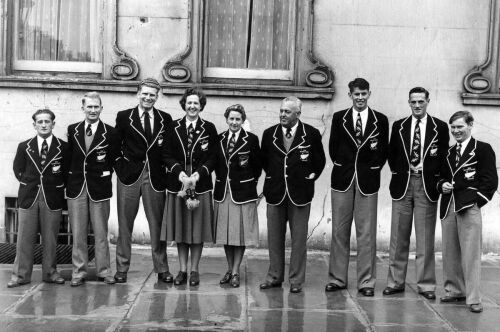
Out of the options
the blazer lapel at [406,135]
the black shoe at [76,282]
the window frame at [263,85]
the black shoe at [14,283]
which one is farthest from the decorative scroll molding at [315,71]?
the black shoe at [14,283]

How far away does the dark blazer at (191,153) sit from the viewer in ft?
24.7

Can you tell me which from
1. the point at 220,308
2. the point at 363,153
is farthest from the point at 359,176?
the point at 220,308

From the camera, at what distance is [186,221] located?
7.61m

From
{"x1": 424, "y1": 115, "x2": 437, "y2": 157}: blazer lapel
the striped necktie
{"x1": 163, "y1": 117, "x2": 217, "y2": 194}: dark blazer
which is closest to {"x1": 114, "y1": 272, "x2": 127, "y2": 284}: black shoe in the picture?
{"x1": 163, "y1": 117, "x2": 217, "y2": 194}: dark blazer

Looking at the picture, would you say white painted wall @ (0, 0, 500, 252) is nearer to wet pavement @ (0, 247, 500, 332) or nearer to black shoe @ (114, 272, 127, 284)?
wet pavement @ (0, 247, 500, 332)

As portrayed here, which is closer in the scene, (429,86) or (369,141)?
(369,141)

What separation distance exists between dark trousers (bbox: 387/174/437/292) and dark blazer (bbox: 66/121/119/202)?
2.91 metres

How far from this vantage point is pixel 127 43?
9.62 metres

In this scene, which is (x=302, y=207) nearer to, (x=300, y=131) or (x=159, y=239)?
(x=300, y=131)

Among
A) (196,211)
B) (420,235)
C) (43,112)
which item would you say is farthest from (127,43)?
(420,235)

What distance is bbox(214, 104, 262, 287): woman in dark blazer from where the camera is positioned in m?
7.55

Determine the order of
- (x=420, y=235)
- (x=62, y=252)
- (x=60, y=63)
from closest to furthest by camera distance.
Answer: (x=420, y=235)
(x=62, y=252)
(x=60, y=63)

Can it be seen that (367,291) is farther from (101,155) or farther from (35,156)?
(35,156)

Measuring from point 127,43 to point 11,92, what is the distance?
159cm
